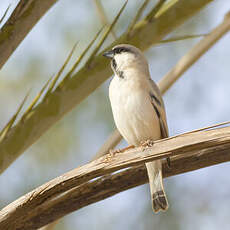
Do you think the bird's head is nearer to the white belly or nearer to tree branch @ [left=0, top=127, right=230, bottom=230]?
the white belly

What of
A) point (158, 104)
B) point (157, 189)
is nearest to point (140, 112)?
point (158, 104)

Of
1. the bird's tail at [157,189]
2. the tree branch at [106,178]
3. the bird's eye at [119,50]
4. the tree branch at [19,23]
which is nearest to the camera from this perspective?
the tree branch at [106,178]

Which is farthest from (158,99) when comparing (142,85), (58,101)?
(58,101)

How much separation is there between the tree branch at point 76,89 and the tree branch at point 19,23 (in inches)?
12.1

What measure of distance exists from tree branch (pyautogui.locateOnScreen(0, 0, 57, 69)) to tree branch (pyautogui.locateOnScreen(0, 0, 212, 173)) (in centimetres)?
31

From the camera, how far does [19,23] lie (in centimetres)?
230

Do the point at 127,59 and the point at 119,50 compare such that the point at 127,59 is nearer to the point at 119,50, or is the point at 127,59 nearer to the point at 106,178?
the point at 119,50

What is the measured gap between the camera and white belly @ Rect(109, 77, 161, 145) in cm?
330

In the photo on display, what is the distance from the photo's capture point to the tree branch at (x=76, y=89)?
89.0 inches

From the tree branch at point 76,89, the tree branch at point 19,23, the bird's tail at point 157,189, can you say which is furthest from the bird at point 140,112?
the tree branch at point 19,23

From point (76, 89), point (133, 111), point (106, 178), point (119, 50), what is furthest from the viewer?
point (119, 50)

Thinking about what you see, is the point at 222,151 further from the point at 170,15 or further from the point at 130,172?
the point at 170,15

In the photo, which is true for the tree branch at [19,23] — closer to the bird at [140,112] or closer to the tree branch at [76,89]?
the tree branch at [76,89]

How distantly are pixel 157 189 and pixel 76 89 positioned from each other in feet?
4.05
